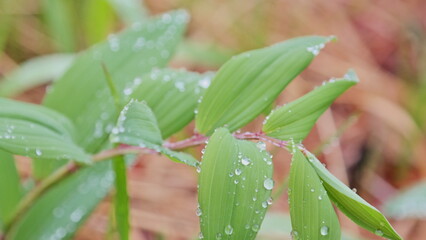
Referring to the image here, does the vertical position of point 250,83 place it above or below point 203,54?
below

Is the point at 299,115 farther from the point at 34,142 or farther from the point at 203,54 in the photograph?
the point at 203,54

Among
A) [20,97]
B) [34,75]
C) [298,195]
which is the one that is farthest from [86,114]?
[20,97]

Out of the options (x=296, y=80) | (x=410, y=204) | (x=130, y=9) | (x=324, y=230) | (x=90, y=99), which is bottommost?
(x=324, y=230)

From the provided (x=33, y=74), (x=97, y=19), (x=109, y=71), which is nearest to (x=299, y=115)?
(x=109, y=71)

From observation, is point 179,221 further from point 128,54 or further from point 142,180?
point 128,54

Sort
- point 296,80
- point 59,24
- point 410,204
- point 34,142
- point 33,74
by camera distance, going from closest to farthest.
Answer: point 34,142, point 410,204, point 33,74, point 59,24, point 296,80

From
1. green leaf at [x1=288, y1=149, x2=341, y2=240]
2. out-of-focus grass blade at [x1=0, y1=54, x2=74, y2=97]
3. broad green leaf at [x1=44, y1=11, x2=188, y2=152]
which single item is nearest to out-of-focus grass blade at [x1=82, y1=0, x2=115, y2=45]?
out-of-focus grass blade at [x1=0, y1=54, x2=74, y2=97]

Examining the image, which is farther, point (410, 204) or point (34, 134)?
point (410, 204)
